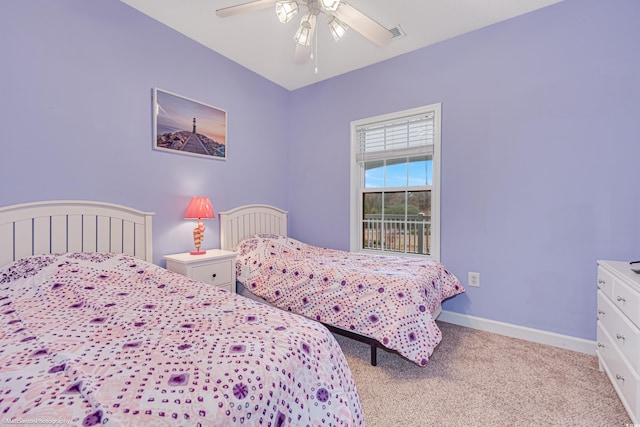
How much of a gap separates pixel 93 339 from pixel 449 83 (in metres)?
3.15

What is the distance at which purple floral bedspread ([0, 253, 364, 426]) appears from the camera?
703mm

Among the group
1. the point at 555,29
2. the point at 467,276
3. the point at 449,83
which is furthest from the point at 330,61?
the point at 467,276

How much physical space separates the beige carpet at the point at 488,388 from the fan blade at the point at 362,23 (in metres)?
2.27

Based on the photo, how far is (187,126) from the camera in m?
2.72

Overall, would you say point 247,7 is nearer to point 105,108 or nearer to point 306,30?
point 306,30

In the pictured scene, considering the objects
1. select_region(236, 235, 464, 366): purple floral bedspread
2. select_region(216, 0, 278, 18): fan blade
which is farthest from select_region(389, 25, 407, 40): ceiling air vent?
select_region(236, 235, 464, 366): purple floral bedspread

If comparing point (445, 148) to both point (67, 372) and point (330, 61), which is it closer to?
point (330, 61)

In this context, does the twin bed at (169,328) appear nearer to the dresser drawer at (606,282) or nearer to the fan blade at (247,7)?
the dresser drawer at (606,282)

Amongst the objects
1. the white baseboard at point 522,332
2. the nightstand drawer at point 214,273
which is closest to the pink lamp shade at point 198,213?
the nightstand drawer at point 214,273

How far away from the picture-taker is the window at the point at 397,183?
2.85 meters

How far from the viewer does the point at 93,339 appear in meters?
1.03

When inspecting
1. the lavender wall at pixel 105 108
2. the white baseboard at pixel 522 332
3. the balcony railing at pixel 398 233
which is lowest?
the white baseboard at pixel 522 332

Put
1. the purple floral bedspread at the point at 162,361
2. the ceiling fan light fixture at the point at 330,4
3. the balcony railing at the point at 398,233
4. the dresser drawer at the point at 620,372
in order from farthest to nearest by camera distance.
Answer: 1. the balcony railing at the point at 398,233
2. the ceiling fan light fixture at the point at 330,4
3. the dresser drawer at the point at 620,372
4. the purple floral bedspread at the point at 162,361

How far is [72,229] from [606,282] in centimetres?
354
